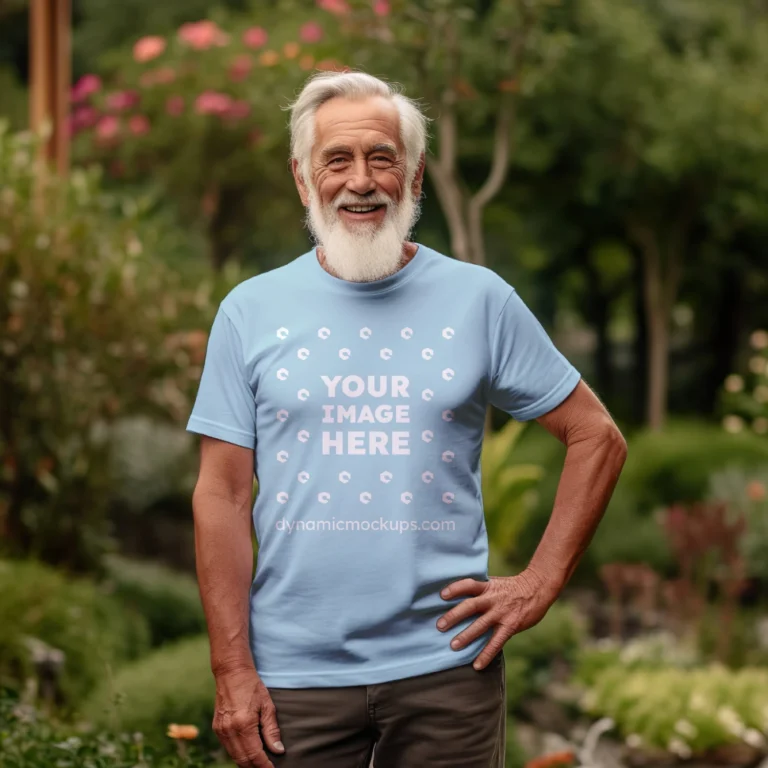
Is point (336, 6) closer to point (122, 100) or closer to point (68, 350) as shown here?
point (68, 350)

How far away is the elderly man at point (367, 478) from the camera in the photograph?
1.92 m

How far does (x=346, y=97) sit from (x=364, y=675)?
2.99 feet

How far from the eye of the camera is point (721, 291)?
51.5ft

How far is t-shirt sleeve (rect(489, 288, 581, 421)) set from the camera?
200 cm

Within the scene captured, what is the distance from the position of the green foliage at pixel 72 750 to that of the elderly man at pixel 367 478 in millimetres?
823

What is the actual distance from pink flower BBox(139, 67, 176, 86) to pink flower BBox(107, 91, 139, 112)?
0.70ft

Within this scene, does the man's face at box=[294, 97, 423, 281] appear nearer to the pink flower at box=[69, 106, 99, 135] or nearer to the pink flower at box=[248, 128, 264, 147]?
the pink flower at box=[248, 128, 264, 147]

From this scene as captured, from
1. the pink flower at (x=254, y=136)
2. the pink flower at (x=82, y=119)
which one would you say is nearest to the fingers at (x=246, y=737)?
the pink flower at (x=254, y=136)

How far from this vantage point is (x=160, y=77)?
35.9 ft

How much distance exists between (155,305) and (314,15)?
5.93 m

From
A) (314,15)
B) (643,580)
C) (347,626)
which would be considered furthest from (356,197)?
(314,15)

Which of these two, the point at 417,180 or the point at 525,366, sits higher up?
the point at 417,180

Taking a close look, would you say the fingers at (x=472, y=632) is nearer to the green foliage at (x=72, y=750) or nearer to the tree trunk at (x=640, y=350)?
the green foliage at (x=72, y=750)

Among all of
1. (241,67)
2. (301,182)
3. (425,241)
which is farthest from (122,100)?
(301,182)
